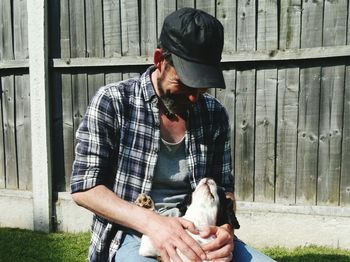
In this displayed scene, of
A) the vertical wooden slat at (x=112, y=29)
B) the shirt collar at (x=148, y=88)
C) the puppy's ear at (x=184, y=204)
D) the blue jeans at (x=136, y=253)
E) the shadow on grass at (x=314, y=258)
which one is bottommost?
the shadow on grass at (x=314, y=258)

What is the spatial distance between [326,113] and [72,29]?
245 cm

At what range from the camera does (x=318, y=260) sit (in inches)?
153

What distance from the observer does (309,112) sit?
→ 4020 millimetres

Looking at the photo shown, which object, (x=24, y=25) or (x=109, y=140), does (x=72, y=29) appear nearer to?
(x=24, y=25)

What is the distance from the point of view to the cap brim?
2.09 m

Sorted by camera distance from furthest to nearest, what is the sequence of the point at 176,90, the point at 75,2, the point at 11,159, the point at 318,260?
the point at 11,159 → the point at 75,2 → the point at 318,260 → the point at 176,90

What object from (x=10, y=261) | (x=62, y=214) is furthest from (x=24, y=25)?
(x=10, y=261)

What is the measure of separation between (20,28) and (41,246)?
2.12 meters

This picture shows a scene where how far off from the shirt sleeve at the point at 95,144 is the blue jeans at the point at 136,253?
0.31 m

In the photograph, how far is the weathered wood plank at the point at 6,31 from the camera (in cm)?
475

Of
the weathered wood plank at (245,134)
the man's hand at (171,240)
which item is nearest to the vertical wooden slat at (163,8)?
the weathered wood plank at (245,134)

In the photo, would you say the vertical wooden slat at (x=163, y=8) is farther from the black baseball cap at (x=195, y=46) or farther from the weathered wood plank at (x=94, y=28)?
the black baseball cap at (x=195, y=46)

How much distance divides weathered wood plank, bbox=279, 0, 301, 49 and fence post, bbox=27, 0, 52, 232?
2.20m

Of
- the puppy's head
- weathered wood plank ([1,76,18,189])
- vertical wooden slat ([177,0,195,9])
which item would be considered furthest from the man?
weathered wood plank ([1,76,18,189])
